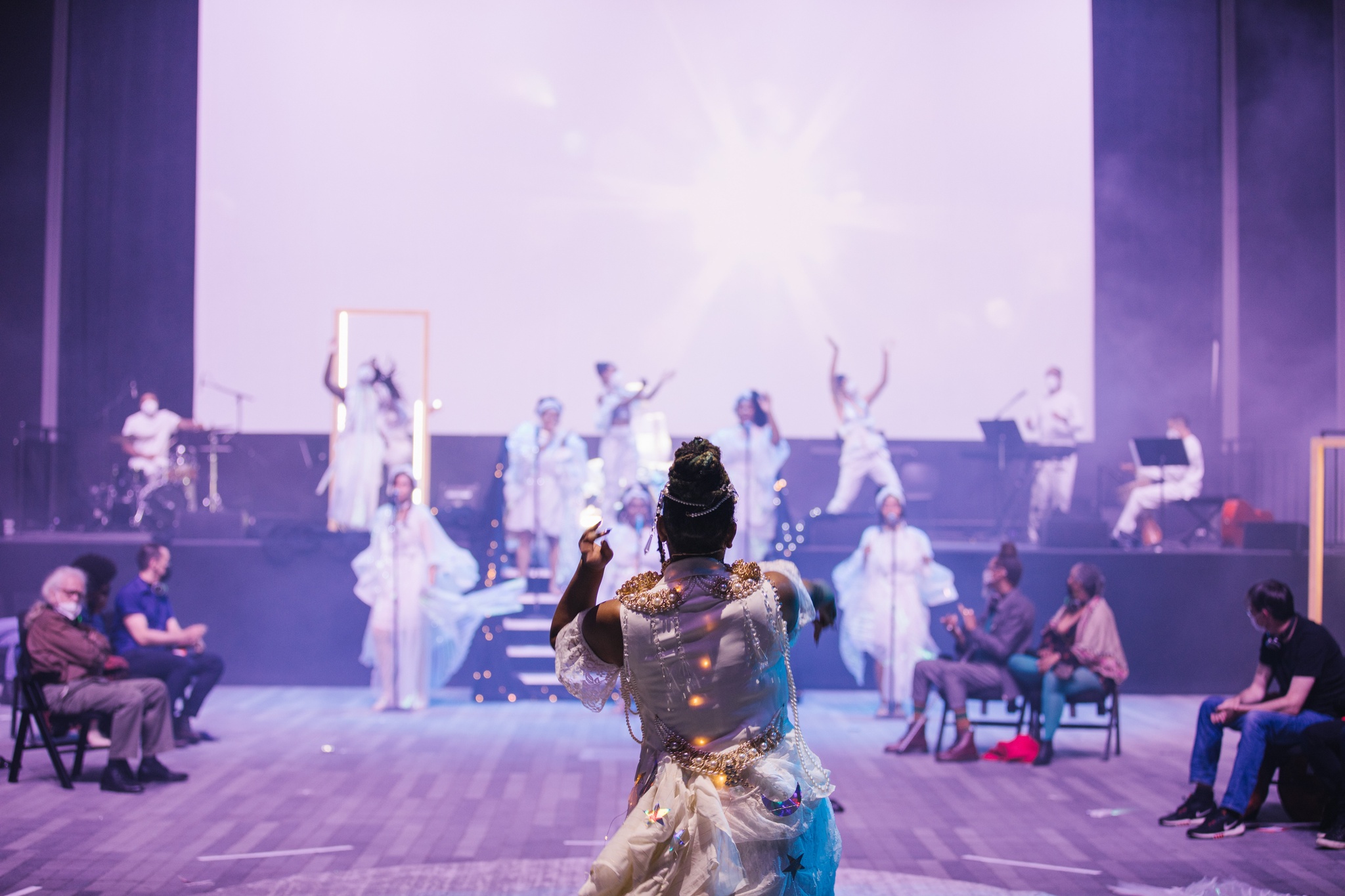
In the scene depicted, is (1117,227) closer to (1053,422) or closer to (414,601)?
(1053,422)

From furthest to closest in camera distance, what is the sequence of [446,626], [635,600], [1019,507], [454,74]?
[1019,507] < [454,74] < [446,626] < [635,600]

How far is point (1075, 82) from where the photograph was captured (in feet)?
Result: 30.2

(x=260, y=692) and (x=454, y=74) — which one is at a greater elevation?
(x=454, y=74)

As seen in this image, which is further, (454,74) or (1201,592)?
(454,74)

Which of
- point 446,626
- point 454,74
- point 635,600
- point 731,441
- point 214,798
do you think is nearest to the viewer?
point 635,600

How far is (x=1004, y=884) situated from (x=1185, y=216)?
8.32 metres

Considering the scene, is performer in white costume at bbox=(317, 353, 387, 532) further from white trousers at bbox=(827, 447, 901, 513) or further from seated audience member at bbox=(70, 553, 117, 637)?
white trousers at bbox=(827, 447, 901, 513)

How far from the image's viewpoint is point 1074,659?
5.62 m

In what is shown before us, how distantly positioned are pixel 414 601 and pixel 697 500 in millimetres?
5505

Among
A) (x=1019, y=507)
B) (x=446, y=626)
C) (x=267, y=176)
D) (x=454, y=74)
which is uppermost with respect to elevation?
(x=454, y=74)

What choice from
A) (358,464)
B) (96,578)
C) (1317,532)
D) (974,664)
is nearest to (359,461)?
(358,464)

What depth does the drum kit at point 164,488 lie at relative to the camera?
8.92 meters

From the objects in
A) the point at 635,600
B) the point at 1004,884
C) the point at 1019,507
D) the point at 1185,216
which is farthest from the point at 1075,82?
the point at 635,600

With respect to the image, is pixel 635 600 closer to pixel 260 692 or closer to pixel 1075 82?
pixel 260 692
